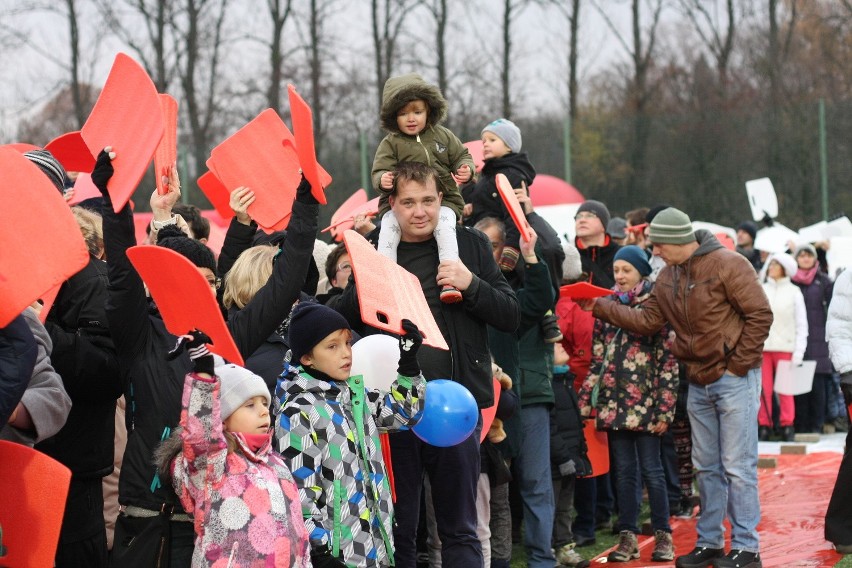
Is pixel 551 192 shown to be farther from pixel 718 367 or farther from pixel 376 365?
pixel 376 365

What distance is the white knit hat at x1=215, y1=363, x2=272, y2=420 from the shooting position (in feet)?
12.2

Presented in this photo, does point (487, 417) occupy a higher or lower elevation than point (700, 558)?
higher

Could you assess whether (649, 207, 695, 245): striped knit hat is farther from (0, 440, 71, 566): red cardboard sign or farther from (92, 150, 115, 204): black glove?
(0, 440, 71, 566): red cardboard sign

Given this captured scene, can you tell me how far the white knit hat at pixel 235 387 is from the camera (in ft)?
12.2

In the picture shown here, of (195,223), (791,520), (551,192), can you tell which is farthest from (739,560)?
(551,192)

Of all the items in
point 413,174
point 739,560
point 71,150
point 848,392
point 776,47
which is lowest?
point 739,560

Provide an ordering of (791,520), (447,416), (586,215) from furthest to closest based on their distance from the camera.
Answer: (586,215)
(791,520)
(447,416)

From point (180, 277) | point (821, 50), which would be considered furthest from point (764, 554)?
point (821, 50)

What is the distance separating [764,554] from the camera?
714 cm

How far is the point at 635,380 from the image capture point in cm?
736

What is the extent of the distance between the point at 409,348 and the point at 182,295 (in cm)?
114

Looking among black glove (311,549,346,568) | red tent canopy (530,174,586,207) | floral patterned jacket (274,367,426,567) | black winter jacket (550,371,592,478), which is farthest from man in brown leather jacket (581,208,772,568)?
red tent canopy (530,174,586,207)

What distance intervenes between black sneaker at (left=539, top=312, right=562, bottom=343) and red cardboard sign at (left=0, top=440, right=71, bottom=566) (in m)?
3.68

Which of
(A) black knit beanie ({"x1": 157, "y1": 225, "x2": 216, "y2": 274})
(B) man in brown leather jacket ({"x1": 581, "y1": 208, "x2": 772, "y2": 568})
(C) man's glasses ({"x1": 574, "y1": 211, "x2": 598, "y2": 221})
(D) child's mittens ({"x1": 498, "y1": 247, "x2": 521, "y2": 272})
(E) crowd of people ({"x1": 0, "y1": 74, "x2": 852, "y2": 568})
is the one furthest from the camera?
(C) man's glasses ({"x1": 574, "y1": 211, "x2": 598, "y2": 221})
